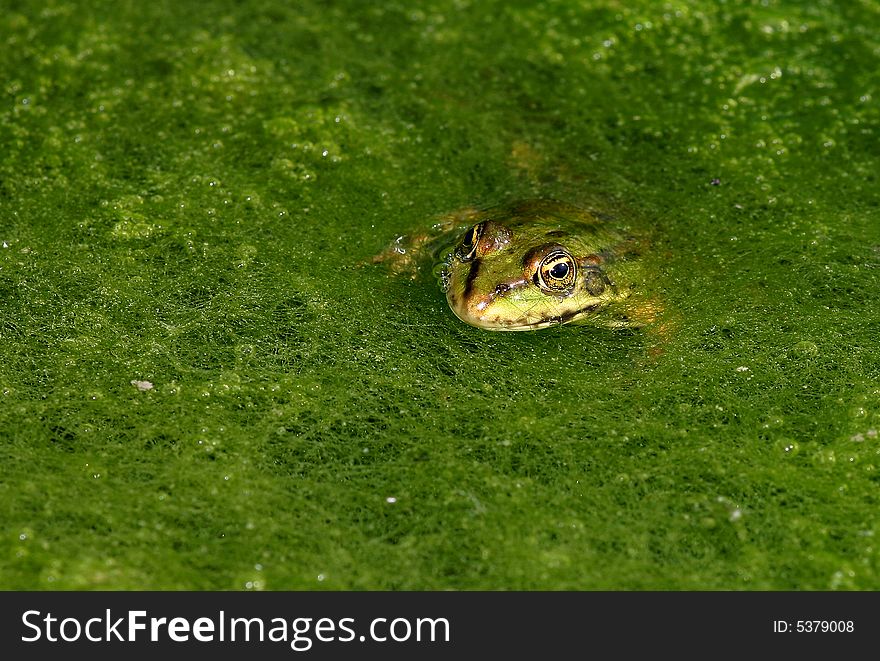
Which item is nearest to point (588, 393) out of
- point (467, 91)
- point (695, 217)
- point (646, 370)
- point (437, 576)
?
point (646, 370)

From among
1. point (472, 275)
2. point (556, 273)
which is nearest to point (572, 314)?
point (556, 273)

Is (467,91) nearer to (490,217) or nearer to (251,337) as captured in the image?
(490,217)

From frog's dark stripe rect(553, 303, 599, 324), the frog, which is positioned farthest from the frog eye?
frog's dark stripe rect(553, 303, 599, 324)

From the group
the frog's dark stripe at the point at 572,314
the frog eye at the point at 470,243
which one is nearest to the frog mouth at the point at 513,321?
the frog's dark stripe at the point at 572,314

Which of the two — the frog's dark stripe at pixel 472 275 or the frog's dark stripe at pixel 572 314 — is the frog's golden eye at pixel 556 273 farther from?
the frog's dark stripe at pixel 472 275

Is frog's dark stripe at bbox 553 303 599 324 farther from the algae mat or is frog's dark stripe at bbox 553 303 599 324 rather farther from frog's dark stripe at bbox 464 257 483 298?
frog's dark stripe at bbox 464 257 483 298

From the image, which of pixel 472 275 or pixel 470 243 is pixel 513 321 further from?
pixel 470 243
